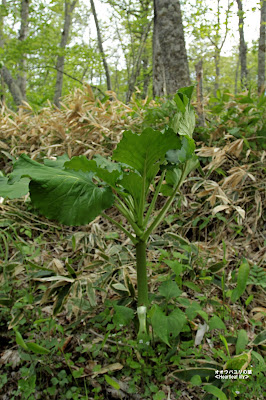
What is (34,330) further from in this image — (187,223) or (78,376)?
(187,223)

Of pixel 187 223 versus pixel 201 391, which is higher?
pixel 187 223

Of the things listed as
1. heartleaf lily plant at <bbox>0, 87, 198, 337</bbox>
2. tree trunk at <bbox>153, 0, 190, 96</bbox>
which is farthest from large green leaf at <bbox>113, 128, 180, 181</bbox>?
tree trunk at <bbox>153, 0, 190, 96</bbox>

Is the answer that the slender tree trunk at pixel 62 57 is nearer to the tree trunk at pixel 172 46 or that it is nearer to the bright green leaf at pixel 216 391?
the tree trunk at pixel 172 46

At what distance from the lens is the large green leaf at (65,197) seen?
0.94m

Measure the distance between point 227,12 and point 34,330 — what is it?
7251 millimetres

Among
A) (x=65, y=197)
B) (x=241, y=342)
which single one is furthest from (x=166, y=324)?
(x=65, y=197)

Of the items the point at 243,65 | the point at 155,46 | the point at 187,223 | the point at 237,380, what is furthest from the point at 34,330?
the point at 243,65

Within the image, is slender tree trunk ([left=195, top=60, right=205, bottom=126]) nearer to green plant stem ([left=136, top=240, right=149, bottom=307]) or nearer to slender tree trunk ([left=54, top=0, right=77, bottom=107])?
green plant stem ([left=136, top=240, right=149, bottom=307])

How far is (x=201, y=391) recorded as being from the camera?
1093 mm

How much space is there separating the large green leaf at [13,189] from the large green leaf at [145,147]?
0.35 m

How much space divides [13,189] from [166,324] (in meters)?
0.75

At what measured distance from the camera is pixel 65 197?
97 cm

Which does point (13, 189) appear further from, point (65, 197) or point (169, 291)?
point (169, 291)

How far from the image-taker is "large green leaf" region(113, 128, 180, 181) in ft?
3.02
